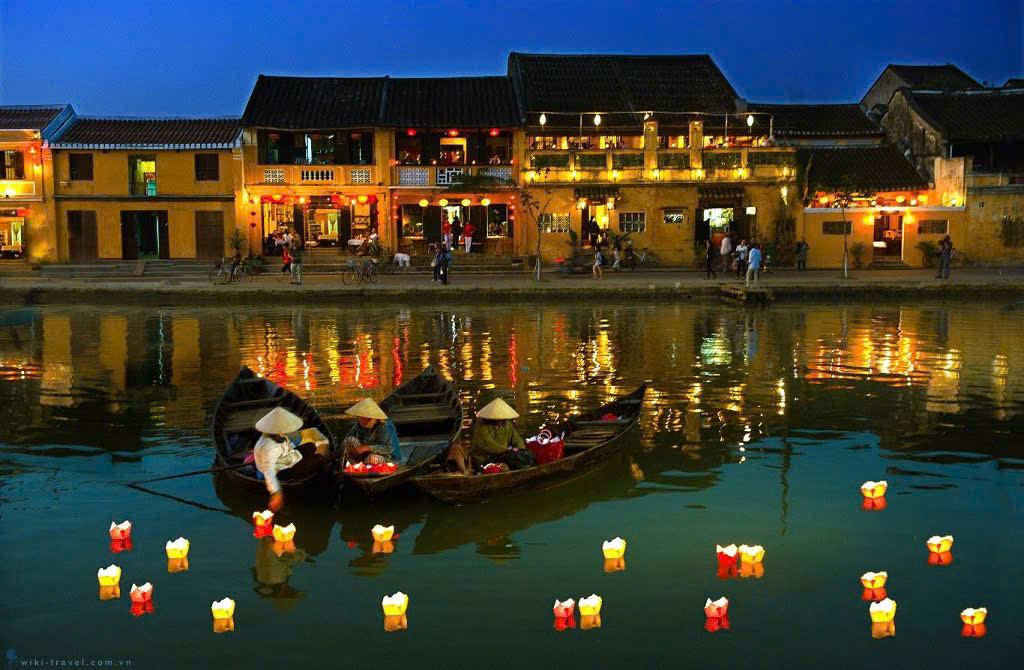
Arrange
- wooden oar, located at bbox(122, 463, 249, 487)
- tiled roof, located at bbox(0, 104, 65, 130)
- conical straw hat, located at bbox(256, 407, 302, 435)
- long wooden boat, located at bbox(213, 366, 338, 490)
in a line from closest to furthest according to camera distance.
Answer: conical straw hat, located at bbox(256, 407, 302, 435)
long wooden boat, located at bbox(213, 366, 338, 490)
wooden oar, located at bbox(122, 463, 249, 487)
tiled roof, located at bbox(0, 104, 65, 130)

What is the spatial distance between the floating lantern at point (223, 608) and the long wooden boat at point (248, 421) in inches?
83.0

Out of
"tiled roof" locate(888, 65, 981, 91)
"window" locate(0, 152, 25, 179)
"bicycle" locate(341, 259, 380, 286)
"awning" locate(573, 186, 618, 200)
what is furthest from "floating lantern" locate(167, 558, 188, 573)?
"tiled roof" locate(888, 65, 981, 91)

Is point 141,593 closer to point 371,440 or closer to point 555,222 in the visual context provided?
point 371,440

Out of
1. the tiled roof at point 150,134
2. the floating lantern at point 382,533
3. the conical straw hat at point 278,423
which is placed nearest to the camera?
the floating lantern at point 382,533

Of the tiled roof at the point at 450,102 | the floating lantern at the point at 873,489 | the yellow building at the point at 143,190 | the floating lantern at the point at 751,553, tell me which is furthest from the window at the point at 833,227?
the floating lantern at the point at 751,553

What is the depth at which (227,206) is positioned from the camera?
35.8 m

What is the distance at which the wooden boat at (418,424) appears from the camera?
29.3 feet

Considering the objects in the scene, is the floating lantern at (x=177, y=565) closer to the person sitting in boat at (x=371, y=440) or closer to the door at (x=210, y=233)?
the person sitting in boat at (x=371, y=440)

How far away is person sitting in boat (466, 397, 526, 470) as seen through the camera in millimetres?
10023

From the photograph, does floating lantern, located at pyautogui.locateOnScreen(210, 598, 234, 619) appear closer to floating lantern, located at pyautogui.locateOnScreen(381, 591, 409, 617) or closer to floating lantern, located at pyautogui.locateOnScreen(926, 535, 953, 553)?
floating lantern, located at pyautogui.locateOnScreen(381, 591, 409, 617)

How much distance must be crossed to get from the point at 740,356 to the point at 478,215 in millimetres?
19051

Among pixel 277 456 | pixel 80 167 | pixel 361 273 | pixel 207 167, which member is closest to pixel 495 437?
pixel 277 456

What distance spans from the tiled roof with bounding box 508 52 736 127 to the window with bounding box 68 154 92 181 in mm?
15706

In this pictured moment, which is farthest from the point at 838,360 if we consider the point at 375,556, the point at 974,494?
the point at 375,556
